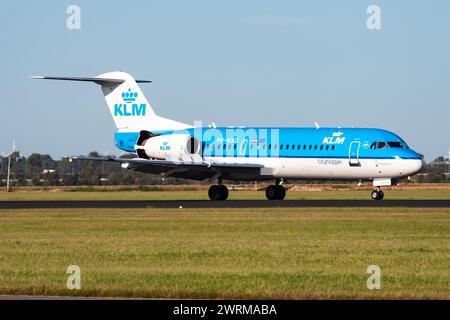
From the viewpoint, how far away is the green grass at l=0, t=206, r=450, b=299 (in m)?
18.5

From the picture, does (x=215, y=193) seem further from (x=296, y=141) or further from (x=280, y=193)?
(x=296, y=141)

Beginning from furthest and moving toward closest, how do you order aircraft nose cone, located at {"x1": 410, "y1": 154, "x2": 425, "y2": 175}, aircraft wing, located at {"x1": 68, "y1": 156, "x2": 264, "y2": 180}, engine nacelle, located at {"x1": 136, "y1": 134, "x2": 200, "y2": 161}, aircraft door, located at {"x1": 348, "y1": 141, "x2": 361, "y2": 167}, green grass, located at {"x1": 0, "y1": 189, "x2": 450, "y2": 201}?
green grass, located at {"x1": 0, "y1": 189, "x2": 450, "y2": 201} < engine nacelle, located at {"x1": 136, "y1": 134, "x2": 200, "y2": 161} < aircraft wing, located at {"x1": 68, "y1": 156, "x2": 264, "y2": 180} < aircraft door, located at {"x1": 348, "y1": 141, "x2": 361, "y2": 167} < aircraft nose cone, located at {"x1": 410, "y1": 154, "x2": 425, "y2": 175}

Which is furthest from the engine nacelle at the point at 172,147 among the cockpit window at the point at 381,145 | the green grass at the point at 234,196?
the cockpit window at the point at 381,145

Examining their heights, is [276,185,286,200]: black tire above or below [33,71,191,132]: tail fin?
below

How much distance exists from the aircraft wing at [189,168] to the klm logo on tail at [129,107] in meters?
4.78

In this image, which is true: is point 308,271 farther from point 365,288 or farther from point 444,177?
point 444,177

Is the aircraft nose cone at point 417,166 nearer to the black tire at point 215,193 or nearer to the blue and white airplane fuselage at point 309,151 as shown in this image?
the blue and white airplane fuselage at point 309,151

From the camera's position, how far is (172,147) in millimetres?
53500

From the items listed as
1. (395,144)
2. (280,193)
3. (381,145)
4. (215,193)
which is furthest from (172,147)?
(395,144)

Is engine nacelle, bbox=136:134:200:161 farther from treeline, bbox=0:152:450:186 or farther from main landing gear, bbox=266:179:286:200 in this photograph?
treeline, bbox=0:152:450:186

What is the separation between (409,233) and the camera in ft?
96.6

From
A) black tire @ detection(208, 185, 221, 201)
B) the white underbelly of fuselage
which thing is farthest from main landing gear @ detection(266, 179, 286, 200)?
black tire @ detection(208, 185, 221, 201)
